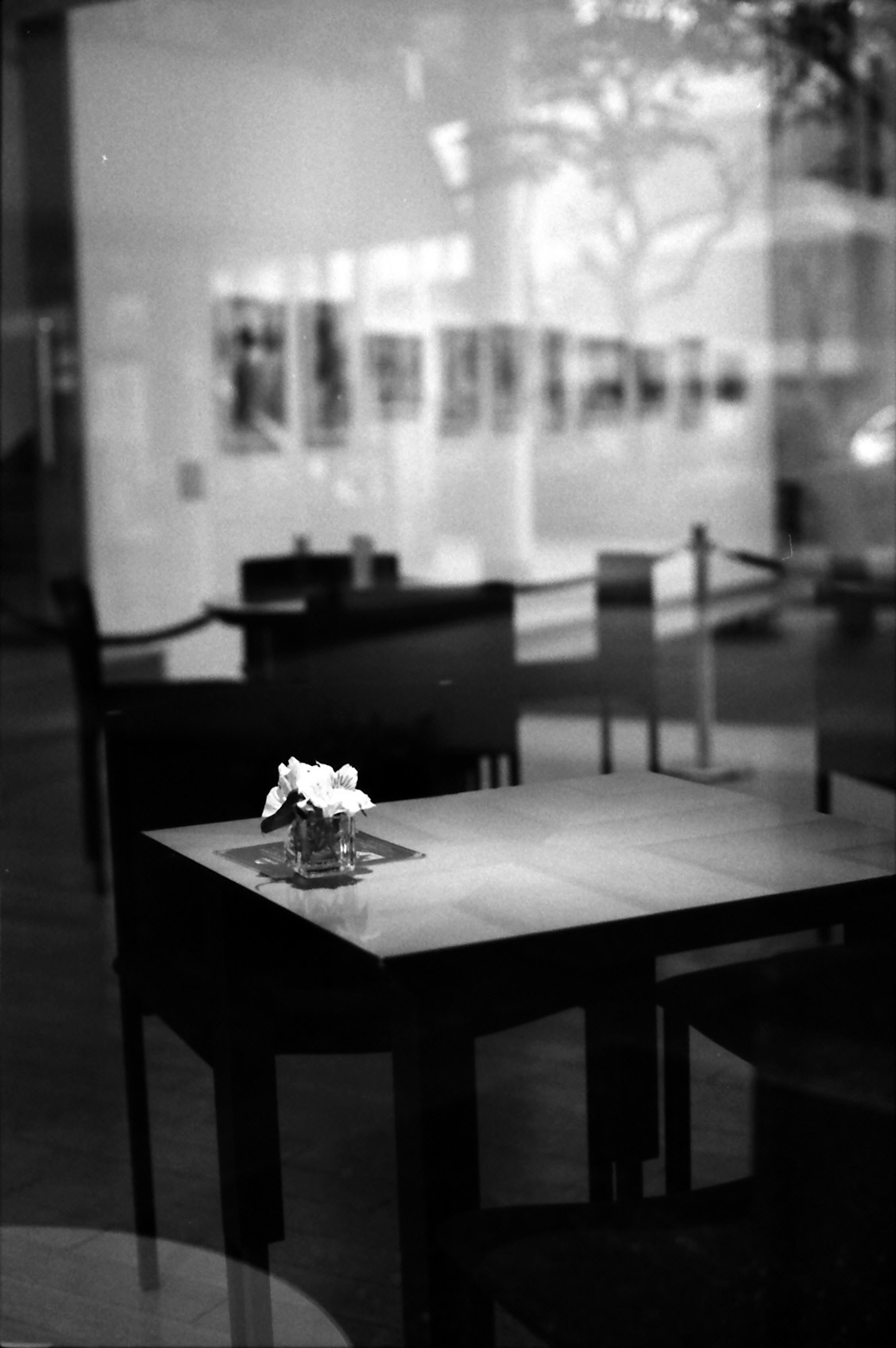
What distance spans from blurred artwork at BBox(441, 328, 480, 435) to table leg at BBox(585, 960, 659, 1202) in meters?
2.96

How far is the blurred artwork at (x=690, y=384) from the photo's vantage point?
477 cm

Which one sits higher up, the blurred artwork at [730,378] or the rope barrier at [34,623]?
the blurred artwork at [730,378]

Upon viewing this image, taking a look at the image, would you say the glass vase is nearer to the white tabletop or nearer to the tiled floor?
the white tabletop

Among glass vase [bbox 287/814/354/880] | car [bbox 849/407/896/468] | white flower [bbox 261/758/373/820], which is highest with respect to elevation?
car [bbox 849/407/896/468]

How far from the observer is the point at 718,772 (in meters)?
4.42

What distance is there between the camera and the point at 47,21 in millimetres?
5797

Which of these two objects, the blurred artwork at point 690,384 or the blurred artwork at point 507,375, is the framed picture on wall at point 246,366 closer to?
the blurred artwork at point 507,375

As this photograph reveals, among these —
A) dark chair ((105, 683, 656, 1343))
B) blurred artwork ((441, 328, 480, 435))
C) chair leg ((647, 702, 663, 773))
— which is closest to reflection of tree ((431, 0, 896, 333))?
blurred artwork ((441, 328, 480, 435))

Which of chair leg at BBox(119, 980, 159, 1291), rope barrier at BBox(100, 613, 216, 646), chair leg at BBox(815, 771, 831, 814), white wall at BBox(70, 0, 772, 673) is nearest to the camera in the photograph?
chair leg at BBox(119, 980, 159, 1291)

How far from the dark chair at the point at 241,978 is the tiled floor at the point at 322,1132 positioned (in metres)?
0.04

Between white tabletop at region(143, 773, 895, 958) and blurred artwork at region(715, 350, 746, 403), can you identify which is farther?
blurred artwork at region(715, 350, 746, 403)

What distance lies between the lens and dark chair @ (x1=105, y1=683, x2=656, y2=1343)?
2.00 meters

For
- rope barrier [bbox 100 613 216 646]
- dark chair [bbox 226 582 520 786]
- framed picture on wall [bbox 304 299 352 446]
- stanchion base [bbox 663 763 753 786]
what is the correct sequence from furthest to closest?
rope barrier [bbox 100 613 216 646] → framed picture on wall [bbox 304 299 352 446] → stanchion base [bbox 663 763 753 786] → dark chair [bbox 226 582 520 786]

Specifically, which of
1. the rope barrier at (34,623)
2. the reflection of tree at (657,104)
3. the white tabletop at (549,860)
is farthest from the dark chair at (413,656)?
the rope barrier at (34,623)
